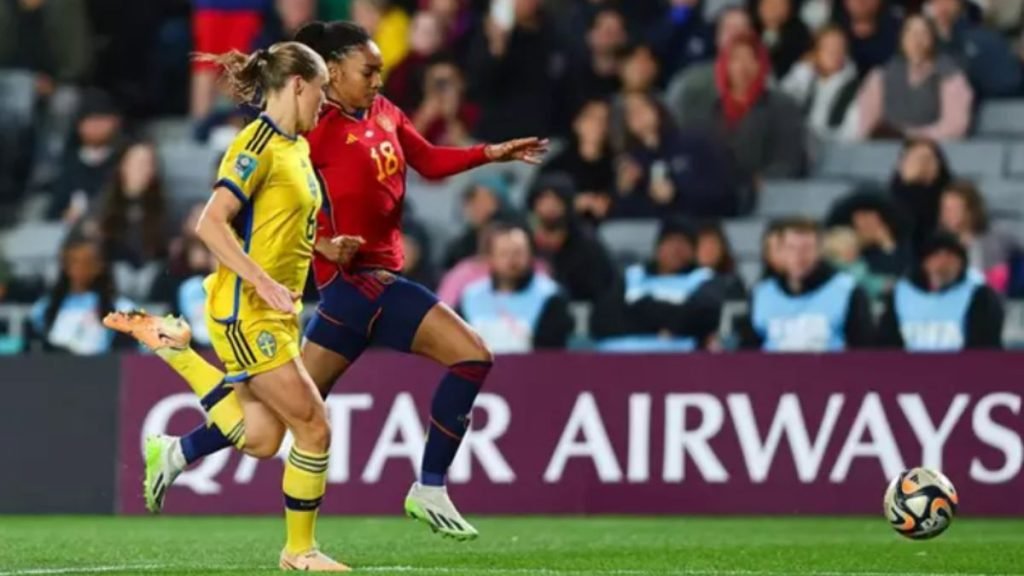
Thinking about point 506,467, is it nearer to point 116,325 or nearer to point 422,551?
point 422,551

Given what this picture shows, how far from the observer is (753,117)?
18625 millimetres

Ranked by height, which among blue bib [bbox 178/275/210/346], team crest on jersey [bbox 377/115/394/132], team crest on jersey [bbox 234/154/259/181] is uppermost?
team crest on jersey [bbox 234/154/259/181]

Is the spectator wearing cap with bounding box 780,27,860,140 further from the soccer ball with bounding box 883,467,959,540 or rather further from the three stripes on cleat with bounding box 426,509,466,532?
the three stripes on cleat with bounding box 426,509,466,532

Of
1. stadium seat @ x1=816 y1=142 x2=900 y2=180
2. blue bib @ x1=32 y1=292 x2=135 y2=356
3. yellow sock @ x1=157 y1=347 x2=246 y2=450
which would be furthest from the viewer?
stadium seat @ x1=816 y1=142 x2=900 y2=180

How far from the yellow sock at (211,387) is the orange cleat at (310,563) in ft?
2.86

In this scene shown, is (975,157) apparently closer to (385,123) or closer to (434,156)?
(434,156)

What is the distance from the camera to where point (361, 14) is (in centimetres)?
1997

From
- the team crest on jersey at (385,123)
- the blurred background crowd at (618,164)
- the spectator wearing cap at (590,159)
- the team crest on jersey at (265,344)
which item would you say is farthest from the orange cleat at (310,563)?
the spectator wearing cap at (590,159)

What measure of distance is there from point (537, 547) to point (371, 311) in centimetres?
160

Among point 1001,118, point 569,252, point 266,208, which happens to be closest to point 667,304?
point 569,252

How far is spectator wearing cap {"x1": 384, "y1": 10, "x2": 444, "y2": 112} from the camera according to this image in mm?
19719

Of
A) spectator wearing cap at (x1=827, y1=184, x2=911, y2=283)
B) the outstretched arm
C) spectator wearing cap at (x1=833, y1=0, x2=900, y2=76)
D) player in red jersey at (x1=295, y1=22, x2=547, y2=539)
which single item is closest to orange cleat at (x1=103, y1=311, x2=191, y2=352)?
player in red jersey at (x1=295, y1=22, x2=547, y2=539)

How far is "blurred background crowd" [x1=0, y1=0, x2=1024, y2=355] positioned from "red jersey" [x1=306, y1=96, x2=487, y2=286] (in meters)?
4.78

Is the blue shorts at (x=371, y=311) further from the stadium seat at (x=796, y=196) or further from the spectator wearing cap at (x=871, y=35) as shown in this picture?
the spectator wearing cap at (x=871, y=35)
